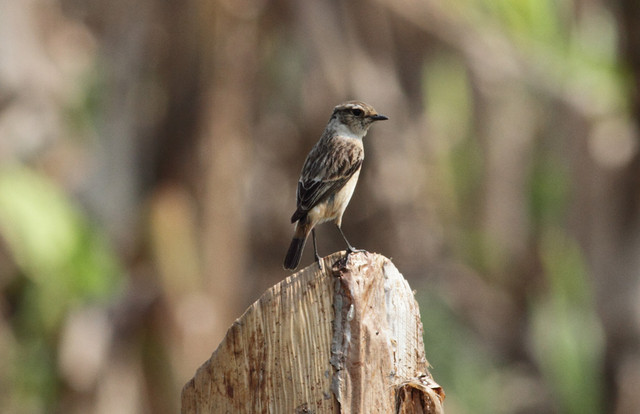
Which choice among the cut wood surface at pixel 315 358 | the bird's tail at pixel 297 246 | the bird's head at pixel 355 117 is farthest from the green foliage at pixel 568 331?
the cut wood surface at pixel 315 358

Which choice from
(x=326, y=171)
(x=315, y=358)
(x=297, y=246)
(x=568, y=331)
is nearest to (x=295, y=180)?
(x=568, y=331)

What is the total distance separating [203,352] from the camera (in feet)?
26.5

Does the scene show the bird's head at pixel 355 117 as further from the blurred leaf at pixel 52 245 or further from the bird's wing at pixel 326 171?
the blurred leaf at pixel 52 245

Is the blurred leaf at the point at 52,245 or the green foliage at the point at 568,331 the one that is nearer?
the blurred leaf at the point at 52,245

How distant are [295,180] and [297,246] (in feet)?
16.7

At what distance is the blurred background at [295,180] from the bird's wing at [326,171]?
9.84 ft

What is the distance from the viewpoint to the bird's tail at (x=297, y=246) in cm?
491

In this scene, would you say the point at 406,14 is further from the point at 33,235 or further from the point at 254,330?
the point at 254,330

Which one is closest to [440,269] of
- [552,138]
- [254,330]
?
[552,138]

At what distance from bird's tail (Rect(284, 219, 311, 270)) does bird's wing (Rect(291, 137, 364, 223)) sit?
66 millimetres

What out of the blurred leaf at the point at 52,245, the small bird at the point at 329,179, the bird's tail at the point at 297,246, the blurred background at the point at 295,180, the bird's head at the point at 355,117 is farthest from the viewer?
the blurred background at the point at 295,180

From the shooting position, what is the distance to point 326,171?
17.6 ft

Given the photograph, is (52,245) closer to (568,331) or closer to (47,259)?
(47,259)

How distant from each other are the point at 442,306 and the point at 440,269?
0.44 meters
